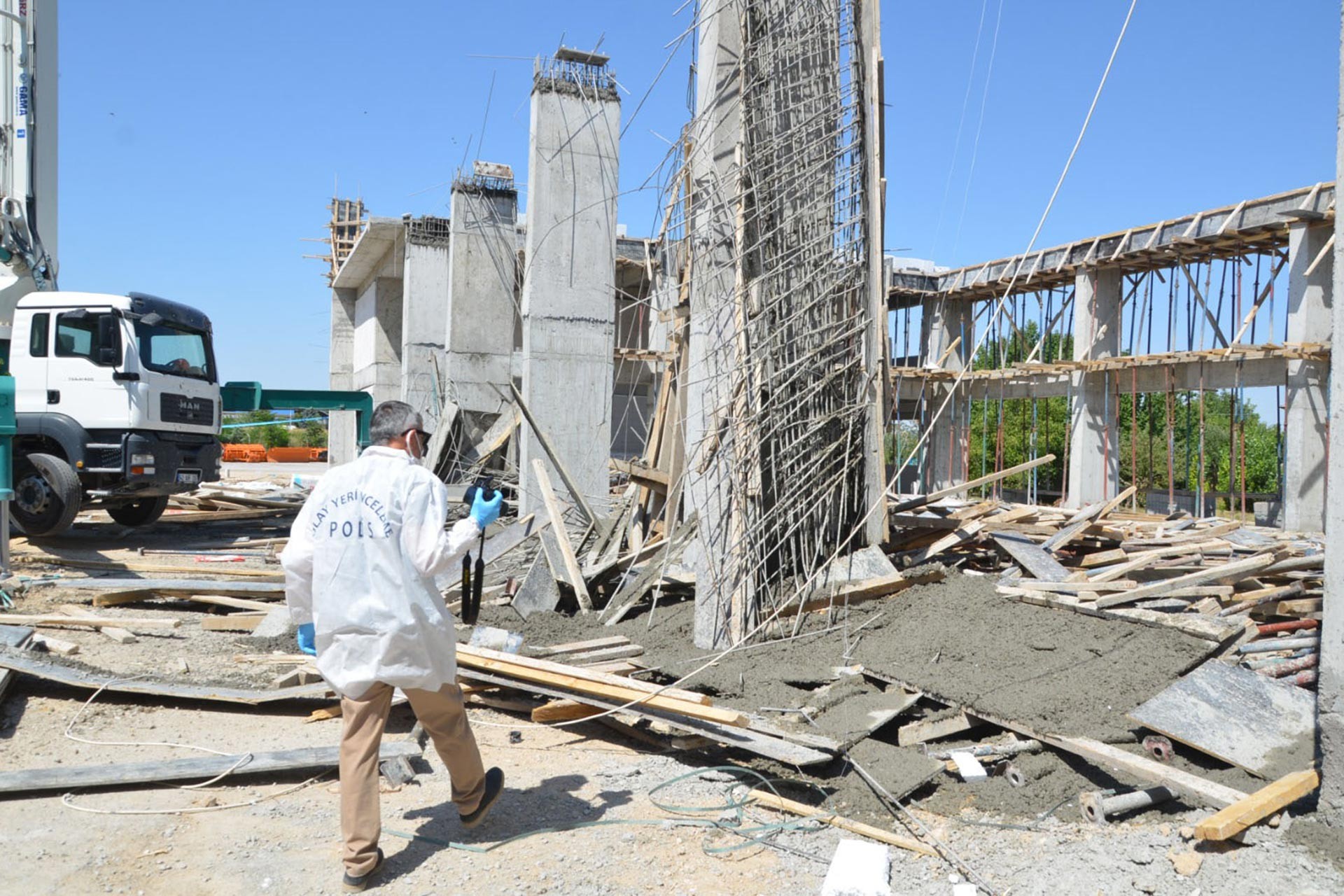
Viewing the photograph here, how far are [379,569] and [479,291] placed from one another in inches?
471

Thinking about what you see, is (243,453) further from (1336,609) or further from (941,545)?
(1336,609)

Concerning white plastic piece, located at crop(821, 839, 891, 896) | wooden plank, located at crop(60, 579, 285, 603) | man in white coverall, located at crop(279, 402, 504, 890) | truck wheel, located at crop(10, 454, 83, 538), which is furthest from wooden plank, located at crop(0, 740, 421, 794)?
truck wheel, located at crop(10, 454, 83, 538)

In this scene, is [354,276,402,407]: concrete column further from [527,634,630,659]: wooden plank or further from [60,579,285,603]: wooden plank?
[527,634,630,659]: wooden plank

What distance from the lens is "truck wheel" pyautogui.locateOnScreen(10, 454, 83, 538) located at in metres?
11.1

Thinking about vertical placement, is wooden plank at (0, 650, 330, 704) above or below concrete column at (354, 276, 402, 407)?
below

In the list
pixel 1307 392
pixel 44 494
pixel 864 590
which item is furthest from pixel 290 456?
pixel 864 590

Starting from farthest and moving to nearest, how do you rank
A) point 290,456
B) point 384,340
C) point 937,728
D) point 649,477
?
point 290,456
point 384,340
point 649,477
point 937,728

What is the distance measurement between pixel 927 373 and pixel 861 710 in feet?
55.6

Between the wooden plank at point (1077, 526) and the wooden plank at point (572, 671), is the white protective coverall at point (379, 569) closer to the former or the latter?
the wooden plank at point (572, 671)

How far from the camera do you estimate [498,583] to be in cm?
882

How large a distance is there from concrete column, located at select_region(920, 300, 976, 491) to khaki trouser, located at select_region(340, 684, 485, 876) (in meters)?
20.3

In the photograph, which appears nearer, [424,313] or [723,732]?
[723,732]

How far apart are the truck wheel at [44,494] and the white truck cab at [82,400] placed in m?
0.01

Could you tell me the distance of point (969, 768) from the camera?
4.50 meters
